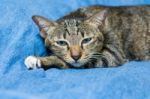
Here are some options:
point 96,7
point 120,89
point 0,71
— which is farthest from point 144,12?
point 0,71

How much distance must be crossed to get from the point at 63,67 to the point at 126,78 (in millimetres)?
357

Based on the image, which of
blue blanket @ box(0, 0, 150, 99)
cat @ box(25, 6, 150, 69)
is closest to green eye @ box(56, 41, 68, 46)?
cat @ box(25, 6, 150, 69)

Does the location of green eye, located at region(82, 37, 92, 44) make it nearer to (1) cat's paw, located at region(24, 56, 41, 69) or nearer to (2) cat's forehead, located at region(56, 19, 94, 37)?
(2) cat's forehead, located at region(56, 19, 94, 37)

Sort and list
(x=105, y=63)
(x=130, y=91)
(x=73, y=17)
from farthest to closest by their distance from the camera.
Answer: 1. (x=73, y=17)
2. (x=105, y=63)
3. (x=130, y=91)

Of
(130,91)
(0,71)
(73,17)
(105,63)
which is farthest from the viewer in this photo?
(73,17)

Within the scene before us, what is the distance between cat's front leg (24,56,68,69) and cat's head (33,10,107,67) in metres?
0.03

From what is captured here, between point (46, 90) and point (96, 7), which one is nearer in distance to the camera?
point (46, 90)

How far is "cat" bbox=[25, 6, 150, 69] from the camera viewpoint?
185cm

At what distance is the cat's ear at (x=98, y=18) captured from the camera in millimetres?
1913

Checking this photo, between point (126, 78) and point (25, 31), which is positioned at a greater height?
point (25, 31)

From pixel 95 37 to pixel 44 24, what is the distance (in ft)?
0.81

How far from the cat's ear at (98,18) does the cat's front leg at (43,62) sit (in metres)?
0.24

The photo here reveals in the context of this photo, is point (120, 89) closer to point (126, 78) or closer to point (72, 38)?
point (126, 78)

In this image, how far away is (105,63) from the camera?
1916mm
